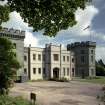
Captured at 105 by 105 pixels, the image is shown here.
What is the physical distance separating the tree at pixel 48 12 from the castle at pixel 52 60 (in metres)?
43.6

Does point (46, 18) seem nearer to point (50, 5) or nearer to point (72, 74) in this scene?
point (50, 5)

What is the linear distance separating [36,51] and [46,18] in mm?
56000

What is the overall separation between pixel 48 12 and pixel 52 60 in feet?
195

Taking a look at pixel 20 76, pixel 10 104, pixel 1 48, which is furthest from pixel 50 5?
pixel 20 76

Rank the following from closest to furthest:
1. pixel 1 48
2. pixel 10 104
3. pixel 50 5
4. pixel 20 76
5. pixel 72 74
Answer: pixel 50 5 < pixel 10 104 < pixel 1 48 < pixel 20 76 < pixel 72 74

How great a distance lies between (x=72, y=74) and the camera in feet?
274

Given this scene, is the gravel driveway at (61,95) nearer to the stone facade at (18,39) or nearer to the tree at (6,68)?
the tree at (6,68)

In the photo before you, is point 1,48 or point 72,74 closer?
point 1,48

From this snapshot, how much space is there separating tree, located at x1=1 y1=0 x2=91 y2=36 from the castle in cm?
4359

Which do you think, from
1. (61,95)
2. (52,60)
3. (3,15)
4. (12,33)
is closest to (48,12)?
(3,15)

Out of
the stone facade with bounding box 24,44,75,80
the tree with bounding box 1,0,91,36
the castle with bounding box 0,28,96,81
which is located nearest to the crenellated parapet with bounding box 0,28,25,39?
the castle with bounding box 0,28,96,81

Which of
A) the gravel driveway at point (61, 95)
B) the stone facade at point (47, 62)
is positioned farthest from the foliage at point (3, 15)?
the stone facade at point (47, 62)

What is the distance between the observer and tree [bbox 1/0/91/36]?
1541 cm

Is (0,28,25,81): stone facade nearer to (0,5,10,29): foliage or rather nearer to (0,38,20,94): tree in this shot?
(0,38,20,94): tree
